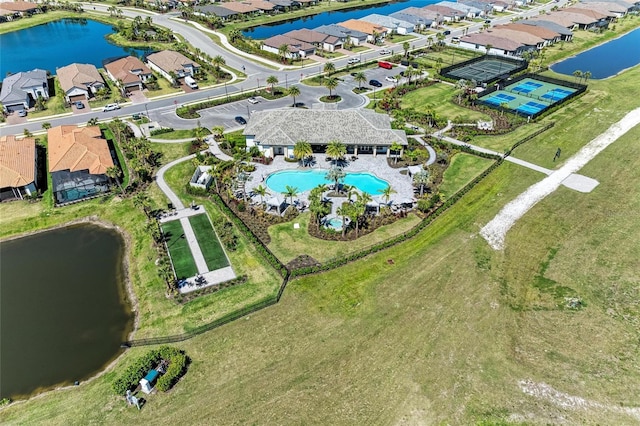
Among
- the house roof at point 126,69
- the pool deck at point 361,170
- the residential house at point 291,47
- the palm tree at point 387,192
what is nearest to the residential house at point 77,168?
the pool deck at point 361,170

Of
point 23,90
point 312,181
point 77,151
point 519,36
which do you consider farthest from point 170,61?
point 519,36

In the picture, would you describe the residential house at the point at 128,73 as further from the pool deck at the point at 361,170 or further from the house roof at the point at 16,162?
the pool deck at the point at 361,170

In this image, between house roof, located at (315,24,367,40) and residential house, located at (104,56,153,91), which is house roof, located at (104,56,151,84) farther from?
house roof, located at (315,24,367,40)

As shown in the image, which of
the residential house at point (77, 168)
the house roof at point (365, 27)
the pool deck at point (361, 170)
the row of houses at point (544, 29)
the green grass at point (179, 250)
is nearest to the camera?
the green grass at point (179, 250)

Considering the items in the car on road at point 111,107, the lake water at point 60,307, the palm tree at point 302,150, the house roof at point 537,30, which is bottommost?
the lake water at point 60,307

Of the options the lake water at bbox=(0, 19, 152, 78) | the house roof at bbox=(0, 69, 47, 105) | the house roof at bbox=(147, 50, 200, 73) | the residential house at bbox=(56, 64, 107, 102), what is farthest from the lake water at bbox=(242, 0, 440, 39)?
the house roof at bbox=(0, 69, 47, 105)

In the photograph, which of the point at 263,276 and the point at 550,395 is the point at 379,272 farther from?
the point at 550,395
